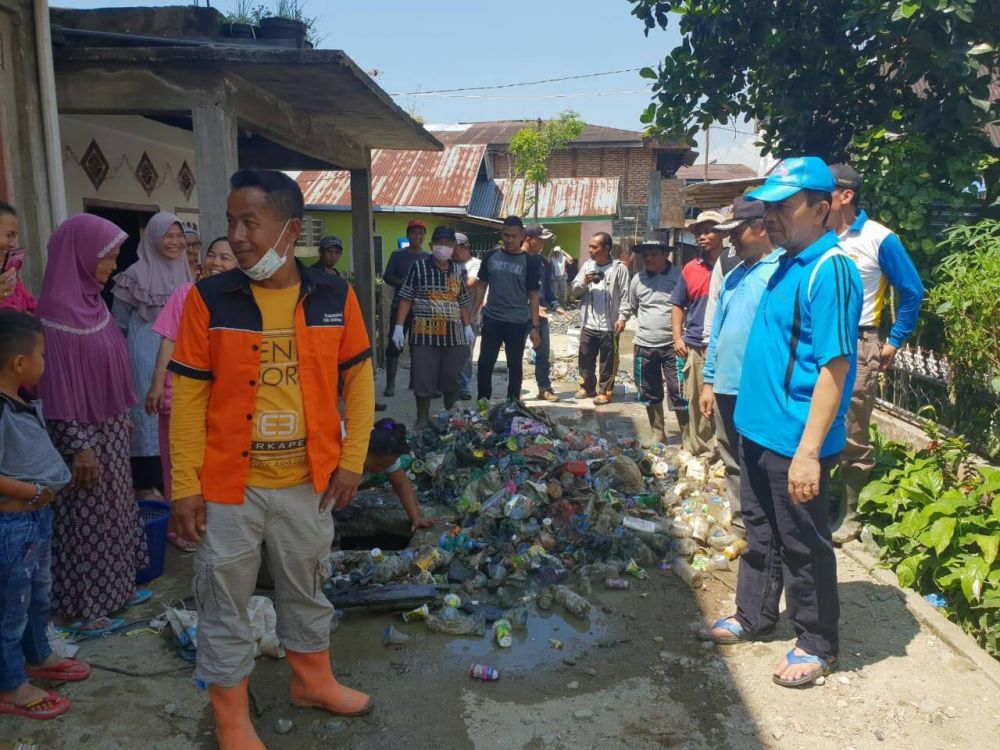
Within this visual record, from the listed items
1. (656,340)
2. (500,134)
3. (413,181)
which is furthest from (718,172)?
(656,340)

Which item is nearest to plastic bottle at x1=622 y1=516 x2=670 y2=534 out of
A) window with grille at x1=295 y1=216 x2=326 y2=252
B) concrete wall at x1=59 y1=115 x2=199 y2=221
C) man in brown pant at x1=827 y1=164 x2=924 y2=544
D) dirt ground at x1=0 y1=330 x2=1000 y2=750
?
dirt ground at x1=0 y1=330 x2=1000 y2=750

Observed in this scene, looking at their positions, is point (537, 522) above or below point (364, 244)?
below

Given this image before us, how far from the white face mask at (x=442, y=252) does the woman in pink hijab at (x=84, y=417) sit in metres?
3.75

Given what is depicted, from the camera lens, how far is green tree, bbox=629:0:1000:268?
18.0 feet

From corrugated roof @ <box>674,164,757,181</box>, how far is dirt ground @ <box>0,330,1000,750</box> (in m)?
43.7

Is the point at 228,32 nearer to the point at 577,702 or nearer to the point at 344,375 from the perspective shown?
the point at 344,375

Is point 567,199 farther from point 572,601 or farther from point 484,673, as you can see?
point 484,673

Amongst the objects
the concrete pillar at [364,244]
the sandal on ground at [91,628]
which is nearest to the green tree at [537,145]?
the concrete pillar at [364,244]

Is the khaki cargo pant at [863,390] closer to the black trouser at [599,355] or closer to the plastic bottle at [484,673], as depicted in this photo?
the plastic bottle at [484,673]

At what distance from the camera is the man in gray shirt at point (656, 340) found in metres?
6.87

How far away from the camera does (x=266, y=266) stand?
2.48 metres

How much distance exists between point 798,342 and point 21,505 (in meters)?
3.06

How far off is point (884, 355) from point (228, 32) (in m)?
5.93

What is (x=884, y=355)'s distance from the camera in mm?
4453
